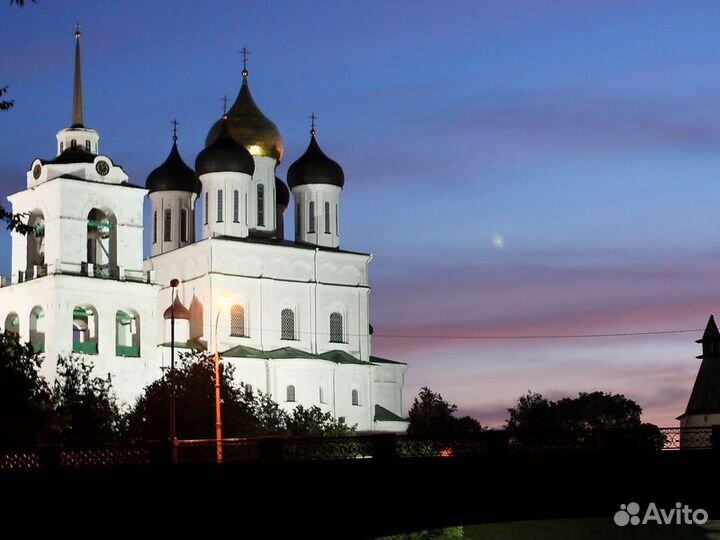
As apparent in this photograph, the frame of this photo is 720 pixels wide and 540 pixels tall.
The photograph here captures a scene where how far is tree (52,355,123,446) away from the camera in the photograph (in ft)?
192

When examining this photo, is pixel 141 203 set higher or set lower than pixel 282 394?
higher

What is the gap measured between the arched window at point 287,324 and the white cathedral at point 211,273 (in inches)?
3.0

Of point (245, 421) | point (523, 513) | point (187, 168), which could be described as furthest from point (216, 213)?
point (523, 513)

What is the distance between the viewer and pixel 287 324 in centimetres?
8431

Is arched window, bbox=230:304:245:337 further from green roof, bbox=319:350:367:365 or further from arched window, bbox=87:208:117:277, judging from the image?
arched window, bbox=87:208:117:277

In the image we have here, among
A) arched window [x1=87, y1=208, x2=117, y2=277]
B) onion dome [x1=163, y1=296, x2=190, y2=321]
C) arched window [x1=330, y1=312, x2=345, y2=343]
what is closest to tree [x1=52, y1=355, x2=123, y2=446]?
arched window [x1=87, y1=208, x2=117, y2=277]

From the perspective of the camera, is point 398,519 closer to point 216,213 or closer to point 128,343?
point 128,343

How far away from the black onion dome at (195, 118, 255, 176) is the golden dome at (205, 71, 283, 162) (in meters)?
2.71

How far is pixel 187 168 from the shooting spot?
87.4 metres

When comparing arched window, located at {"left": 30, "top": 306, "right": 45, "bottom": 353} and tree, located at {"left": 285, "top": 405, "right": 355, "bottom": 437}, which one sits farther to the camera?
arched window, located at {"left": 30, "top": 306, "right": 45, "bottom": 353}

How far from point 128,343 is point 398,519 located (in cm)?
4387

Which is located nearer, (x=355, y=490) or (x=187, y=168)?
(x=355, y=490)

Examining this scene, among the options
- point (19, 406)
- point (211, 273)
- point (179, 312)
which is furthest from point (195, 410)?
point (211, 273)

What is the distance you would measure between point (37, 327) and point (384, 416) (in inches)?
876
